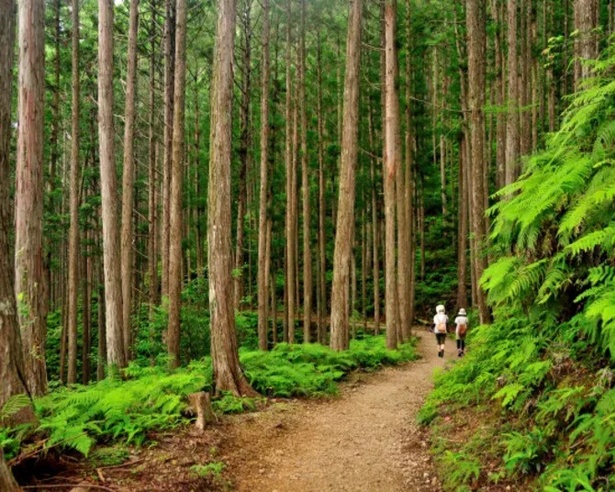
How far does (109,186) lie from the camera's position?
34.9 feet

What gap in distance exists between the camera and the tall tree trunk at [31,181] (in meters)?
7.48

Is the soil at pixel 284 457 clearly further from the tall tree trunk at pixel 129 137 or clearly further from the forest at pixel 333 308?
the tall tree trunk at pixel 129 137

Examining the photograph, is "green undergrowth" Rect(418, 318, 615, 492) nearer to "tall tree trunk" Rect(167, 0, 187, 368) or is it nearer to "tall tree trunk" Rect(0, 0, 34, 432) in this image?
"tall tree trunk" Rect(0, 0, 34, 432)

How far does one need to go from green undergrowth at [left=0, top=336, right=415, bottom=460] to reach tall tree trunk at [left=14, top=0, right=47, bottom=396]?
132 centimetres

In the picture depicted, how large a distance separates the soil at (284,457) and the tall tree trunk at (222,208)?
1123 millimetres

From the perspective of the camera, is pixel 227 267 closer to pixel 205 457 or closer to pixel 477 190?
pixel 205 457

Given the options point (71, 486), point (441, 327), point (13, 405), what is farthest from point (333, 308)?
point (13, 405)

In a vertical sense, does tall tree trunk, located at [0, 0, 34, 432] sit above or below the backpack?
above

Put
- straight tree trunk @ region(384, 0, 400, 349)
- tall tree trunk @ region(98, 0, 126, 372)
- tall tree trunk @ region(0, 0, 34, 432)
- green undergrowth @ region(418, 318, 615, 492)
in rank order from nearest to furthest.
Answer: green undergrowth @ region(418, 318, 615, 492) < tall tree trunk @ region(0, 0, 34, 432) < tall tree trunk @ region(98, 0, 126, 372) < straight tree trunk @ region(384, 0, 400, 349)

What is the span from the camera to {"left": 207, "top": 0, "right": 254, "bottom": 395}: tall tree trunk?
7582mm

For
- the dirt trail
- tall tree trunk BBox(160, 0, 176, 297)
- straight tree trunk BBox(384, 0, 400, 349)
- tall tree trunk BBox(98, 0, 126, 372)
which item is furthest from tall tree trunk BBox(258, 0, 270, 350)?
the dirt trail

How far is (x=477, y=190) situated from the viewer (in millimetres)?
11992

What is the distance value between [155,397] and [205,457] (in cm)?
148

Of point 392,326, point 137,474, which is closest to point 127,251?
point 392,326
